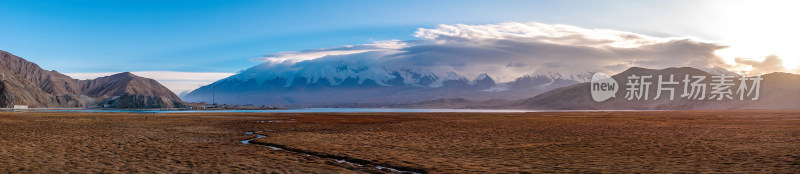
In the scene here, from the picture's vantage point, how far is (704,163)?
64.1 feet

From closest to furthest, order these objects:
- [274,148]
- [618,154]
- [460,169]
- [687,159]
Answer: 1. [460,169]
2. [687,159]
3. [618,154]
4. [274,148]

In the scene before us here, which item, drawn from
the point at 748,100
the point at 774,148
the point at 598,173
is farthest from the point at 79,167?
the point at 748,100

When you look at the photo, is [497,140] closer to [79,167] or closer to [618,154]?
[618,154]

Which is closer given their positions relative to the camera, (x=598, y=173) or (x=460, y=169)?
(x=598, y=173)

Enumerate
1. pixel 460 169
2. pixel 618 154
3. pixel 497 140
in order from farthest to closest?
1. pixel 497 140
2. pixel 618 154
3. pixel 460 169

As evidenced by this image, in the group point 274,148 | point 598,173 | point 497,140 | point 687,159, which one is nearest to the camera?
point 598,173

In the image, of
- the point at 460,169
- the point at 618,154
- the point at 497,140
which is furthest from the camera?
the point at 497,140

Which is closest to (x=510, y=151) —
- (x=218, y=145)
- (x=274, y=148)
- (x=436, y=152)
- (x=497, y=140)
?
(x=436, y=152)

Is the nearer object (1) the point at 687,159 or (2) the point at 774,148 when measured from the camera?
(1) the point at 687,159

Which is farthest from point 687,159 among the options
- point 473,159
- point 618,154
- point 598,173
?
point 473,159

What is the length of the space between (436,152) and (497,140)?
7.38m

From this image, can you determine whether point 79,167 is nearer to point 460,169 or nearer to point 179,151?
point 179,151

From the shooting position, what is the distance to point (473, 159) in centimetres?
2188

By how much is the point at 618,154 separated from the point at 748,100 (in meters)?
201
